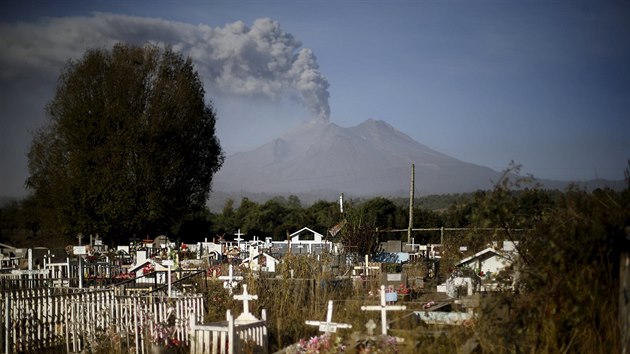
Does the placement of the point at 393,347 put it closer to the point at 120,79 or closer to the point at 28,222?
the point at 120,79

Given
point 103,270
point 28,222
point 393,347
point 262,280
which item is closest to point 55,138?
point 28,222

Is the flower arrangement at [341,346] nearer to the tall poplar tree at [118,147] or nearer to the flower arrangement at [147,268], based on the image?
the flower arrangement at [147,268]

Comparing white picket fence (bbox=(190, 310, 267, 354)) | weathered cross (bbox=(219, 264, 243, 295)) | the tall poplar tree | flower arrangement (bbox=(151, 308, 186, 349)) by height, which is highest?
the tall poplar tree

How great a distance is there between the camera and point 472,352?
10617mm

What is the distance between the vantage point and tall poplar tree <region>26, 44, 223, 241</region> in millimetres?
48125

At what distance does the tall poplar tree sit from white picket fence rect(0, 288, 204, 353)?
31869mm

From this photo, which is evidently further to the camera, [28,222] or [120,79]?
[28,222]

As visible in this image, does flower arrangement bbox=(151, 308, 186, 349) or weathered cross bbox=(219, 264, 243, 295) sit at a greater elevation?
weathered cross bbox=(219, 264, 243, 295)

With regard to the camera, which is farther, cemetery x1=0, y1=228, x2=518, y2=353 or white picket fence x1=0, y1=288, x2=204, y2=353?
white picket fence x1=0, y1=288, x2=204, y2=353

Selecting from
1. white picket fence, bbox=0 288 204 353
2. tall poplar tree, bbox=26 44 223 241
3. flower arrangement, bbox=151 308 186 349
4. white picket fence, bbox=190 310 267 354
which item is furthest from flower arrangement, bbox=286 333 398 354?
tall poplar tree, bbox=26 44 223 241

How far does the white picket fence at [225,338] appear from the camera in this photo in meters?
12.0

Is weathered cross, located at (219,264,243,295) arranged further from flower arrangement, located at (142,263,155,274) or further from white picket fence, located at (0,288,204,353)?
flower arrangement, located at (142,263,155,274)

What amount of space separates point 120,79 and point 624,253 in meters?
43.6

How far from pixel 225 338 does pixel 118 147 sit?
3777 cm
